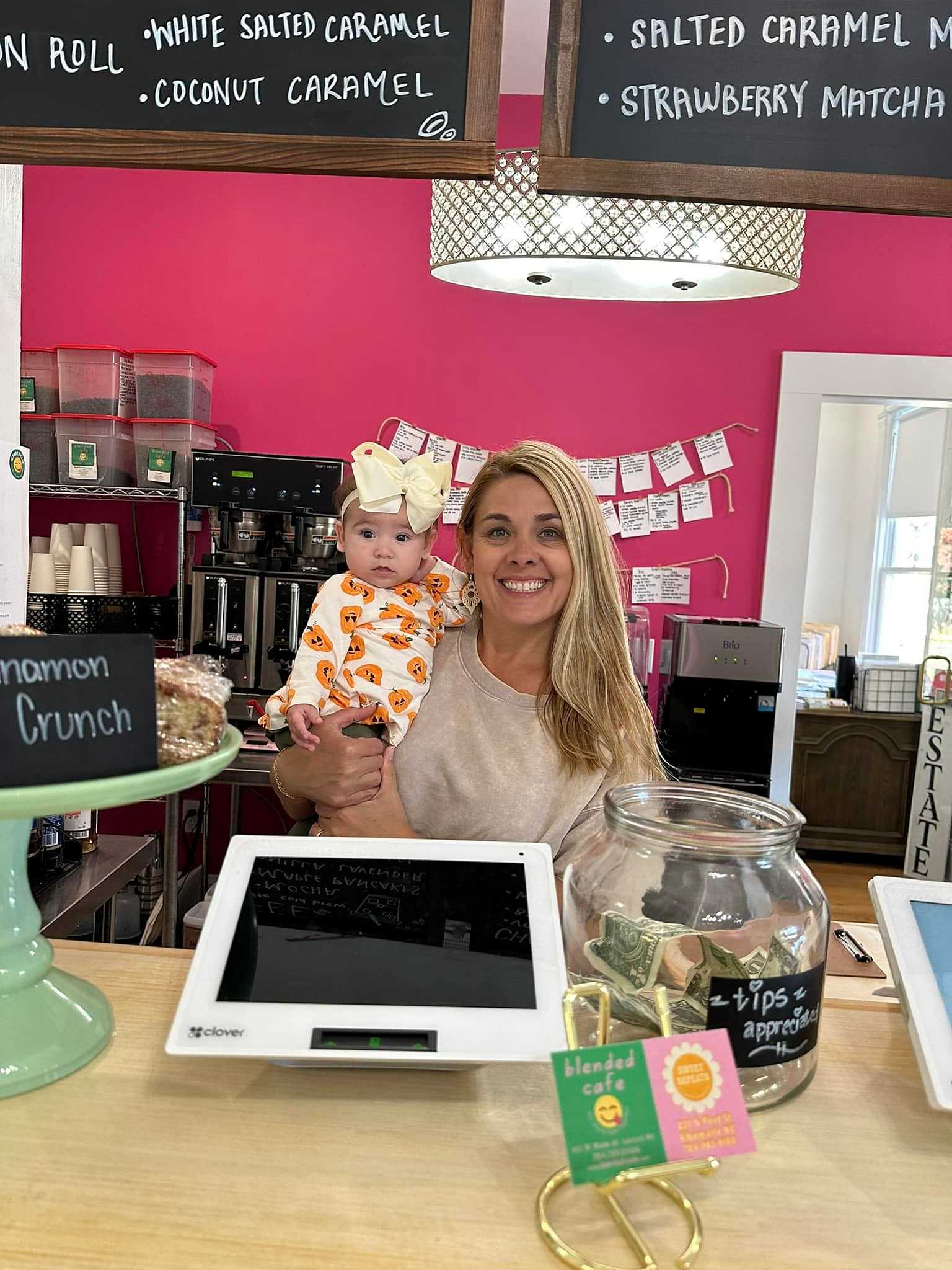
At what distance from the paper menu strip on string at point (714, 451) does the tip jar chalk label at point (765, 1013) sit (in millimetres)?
3776

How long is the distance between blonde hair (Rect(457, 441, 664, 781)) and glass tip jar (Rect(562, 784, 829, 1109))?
0.78 meters

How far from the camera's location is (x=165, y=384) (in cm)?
389

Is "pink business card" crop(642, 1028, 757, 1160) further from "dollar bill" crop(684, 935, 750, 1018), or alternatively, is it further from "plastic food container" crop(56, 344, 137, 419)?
"plastic food container" crop(56, 344, 137, 419)

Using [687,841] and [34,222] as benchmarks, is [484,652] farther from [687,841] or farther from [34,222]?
[34,222]

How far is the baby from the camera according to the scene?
1781mm

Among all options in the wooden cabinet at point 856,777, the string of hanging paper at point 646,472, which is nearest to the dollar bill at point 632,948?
the string of hanging paper at point 646,472

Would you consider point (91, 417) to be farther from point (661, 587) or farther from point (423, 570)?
point (661, 587)

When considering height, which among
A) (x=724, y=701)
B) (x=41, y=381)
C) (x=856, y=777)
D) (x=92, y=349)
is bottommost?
(x=856, y=777)

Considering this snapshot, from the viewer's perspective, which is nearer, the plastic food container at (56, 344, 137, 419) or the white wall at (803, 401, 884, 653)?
the plastic food container at (56, 344, 137, 419)

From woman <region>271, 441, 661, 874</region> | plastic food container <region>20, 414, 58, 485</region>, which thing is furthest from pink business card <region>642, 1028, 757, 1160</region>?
plastic food container <region>20, 414, 58, 485</region>

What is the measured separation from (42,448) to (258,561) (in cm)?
101

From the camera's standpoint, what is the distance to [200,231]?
4.33 meters

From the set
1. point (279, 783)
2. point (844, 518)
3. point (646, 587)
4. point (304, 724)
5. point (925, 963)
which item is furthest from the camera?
point (844, 518)

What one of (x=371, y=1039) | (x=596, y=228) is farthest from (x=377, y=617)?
(x=371, y=1039)
